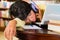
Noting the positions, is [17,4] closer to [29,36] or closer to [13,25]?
[13,25]

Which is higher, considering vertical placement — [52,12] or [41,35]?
[52,12]

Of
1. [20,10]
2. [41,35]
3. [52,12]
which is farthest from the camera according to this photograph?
[52,12]

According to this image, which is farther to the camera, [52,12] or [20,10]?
[52,12]

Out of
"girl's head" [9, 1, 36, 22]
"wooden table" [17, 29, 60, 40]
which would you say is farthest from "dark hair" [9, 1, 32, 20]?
"wooden table" [17, 29, 60, 40]

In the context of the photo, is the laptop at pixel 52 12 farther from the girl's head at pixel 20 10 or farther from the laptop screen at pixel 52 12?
the girl's head at pixel 20 10

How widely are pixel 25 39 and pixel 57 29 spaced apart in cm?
23

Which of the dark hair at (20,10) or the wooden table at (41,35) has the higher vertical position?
the dark hair at (20,10)

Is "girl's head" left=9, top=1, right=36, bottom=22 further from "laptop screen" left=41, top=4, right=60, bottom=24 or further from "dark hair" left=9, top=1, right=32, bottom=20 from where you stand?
"laptop screen" left=41, top=4, right=60, bottom=24

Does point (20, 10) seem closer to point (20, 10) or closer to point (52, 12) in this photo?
point (20, 10)

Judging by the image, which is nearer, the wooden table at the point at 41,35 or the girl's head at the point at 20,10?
the wooden table at the point at 41,35

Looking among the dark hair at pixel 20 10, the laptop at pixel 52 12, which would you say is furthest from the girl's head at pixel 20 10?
the laptop at pixel 52 12

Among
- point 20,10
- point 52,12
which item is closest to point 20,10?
point 20,10

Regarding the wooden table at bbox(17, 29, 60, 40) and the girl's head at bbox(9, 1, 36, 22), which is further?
the girl's head at bbox(9, 1, 36, 22)

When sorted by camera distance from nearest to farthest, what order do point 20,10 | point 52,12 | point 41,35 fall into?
point 41,35 < point 20,10 < point 52,12
